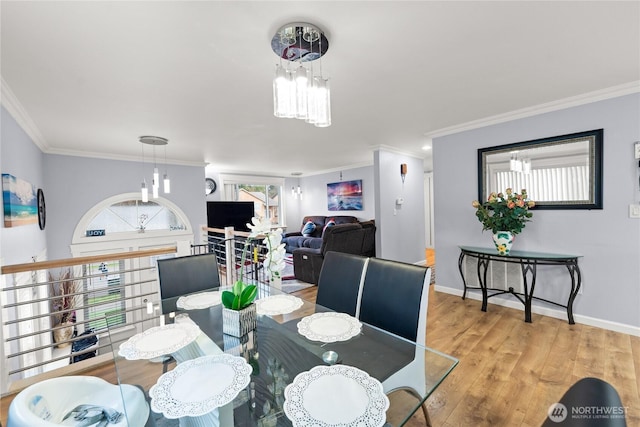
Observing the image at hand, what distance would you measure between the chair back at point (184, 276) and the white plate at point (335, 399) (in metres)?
1.28

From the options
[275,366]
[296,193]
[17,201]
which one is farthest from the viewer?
[296,193]

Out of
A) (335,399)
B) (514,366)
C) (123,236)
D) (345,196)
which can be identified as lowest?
(514,366)

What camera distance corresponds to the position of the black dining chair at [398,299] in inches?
55.7

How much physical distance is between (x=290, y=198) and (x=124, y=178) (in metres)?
4.27

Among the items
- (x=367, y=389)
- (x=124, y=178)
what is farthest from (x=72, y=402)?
(x=124, y=178)

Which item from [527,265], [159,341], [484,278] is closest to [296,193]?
[484,278]

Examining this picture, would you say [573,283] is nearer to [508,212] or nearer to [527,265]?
[527,265]

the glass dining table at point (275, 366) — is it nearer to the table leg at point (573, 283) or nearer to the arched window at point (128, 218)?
the table leg at point (573, 283)

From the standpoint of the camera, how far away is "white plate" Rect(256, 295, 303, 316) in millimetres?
1615

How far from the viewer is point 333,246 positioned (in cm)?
421

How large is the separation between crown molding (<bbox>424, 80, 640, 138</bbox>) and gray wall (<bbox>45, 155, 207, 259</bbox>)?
5.06 metres

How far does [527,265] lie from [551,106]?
1692mm

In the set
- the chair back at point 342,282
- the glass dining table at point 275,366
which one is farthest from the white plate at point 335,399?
the chair back at point 342,282

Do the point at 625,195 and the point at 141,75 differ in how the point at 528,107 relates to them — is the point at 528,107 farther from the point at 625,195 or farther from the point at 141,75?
the point at 141,75
